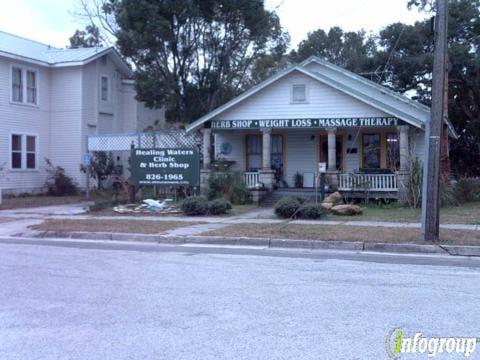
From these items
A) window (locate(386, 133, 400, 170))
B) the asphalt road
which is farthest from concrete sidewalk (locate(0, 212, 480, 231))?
window (locate(386, 133, 400, 170))

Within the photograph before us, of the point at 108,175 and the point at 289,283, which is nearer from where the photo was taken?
the point at 289,283

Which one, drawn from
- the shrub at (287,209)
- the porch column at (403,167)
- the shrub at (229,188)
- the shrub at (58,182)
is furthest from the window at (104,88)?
the shrub at (287,209)

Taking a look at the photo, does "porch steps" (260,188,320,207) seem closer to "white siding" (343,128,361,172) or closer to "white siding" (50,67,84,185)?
"white siding" (343,128,361,172)

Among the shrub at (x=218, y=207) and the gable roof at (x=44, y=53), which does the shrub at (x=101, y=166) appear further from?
the shrub at (x=218, y=207)

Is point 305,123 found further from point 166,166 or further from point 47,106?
point 47,106

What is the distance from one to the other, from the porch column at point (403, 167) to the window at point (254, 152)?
6.71 m

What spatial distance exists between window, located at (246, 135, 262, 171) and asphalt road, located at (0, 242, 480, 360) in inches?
621

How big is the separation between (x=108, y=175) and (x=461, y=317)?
26.2m

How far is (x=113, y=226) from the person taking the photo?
16.0 m

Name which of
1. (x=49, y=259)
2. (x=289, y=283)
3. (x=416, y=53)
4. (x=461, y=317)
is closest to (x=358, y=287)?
(x=289, y=283)

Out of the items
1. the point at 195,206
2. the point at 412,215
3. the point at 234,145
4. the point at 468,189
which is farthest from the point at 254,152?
the point at 412,215

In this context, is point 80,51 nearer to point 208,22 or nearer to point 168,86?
point 168,86

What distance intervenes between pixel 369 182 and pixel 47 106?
1735 cm

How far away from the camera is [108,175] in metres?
31.1
